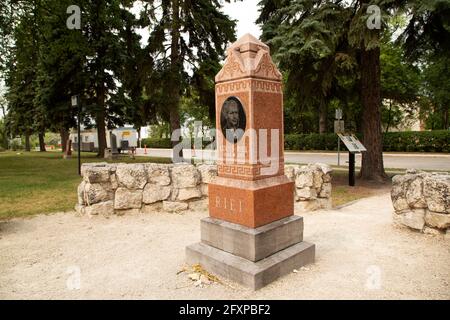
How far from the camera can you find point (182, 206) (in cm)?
771

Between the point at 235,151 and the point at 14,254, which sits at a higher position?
the point at 235,151

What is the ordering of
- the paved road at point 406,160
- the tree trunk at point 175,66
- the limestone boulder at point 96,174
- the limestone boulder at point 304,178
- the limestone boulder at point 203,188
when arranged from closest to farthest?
the limestone boulder at point 96,174 < the limestone boulder at point 304,178 < the limestone boulder at point 203,188 < the tree trunk at point 175,66 < the paved road at point 406,160

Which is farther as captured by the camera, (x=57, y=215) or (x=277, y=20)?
(x=277, y=20)

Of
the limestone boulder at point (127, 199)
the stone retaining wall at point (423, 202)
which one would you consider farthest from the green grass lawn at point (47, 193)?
the stone retaining wall at point (423, 202)

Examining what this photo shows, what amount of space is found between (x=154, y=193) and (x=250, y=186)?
401 centimetres

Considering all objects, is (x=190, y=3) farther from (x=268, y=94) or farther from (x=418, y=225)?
(x=418, y=225)

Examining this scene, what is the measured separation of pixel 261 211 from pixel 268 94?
156 centimetres

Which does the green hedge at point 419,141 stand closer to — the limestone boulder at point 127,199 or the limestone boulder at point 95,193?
the limestone boulder at point 127,199

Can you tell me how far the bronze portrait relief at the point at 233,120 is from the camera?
166 inches

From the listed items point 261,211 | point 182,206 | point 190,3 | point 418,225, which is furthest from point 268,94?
point 190,3

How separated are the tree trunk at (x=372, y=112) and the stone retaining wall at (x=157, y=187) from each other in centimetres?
457

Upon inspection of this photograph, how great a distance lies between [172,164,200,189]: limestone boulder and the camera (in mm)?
7660

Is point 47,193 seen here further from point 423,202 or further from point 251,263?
point 423,202

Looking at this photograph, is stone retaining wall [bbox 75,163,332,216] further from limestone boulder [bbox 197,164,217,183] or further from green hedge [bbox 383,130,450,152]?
green hedge [bbox 383,130,450,152]
